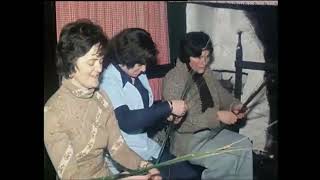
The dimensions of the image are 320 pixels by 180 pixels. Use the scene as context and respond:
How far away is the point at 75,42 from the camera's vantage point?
1.06m

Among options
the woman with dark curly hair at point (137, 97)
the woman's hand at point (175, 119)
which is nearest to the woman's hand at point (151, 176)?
the woman with dark curly hair at point (137, 97)

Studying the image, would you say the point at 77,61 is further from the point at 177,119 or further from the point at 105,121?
the point at 177,119

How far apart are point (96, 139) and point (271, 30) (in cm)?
45

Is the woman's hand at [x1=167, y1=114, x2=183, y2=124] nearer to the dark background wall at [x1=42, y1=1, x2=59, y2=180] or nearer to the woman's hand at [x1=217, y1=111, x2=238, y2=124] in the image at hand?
the woman's hand at [x1=217, y1=111, x2=238, y2=124]

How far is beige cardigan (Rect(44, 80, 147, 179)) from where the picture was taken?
41.8 inches

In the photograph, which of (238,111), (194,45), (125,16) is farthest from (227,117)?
(125,16)

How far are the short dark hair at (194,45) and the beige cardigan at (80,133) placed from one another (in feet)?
0.64

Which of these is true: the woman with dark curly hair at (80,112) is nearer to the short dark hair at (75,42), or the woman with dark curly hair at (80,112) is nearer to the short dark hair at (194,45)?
the short dark hair at (75,42)

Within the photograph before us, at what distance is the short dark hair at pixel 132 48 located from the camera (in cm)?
108

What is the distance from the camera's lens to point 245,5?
111 cm

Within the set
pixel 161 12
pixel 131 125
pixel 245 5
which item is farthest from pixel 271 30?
pixel 131 125

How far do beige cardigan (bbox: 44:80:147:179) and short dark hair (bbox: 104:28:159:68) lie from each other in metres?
0.09

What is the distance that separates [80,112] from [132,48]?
6.9 inches

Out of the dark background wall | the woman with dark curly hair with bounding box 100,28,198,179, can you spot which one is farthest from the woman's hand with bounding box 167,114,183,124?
the dark background wall
